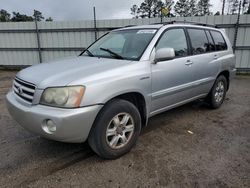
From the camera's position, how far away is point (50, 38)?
956 cm

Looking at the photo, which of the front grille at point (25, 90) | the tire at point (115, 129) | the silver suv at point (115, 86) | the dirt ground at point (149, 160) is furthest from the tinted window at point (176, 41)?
the front grille at point (25, 90)

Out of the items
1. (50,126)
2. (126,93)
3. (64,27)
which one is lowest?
(50,126)

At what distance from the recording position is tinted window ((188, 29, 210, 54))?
12.2 ft

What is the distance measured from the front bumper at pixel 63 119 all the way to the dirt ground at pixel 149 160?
48cm

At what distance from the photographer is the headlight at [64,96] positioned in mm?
2166

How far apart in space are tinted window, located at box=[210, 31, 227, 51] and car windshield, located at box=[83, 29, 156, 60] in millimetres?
1911

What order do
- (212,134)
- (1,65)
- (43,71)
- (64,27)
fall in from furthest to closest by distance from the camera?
1. (1,65)
2. (64,27)
3. (212,134)
4. (43,71)

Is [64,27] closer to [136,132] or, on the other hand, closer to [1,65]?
[1,65]

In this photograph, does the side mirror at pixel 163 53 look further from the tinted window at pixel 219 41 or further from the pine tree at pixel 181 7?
the pine tree at pixel 181 7

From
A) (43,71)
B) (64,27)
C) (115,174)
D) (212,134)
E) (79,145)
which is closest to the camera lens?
(115,174)

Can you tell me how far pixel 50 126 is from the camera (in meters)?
2.20

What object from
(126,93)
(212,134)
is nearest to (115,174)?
(126,93)

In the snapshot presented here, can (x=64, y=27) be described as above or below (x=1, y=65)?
above

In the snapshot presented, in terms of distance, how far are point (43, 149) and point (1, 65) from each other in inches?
364
